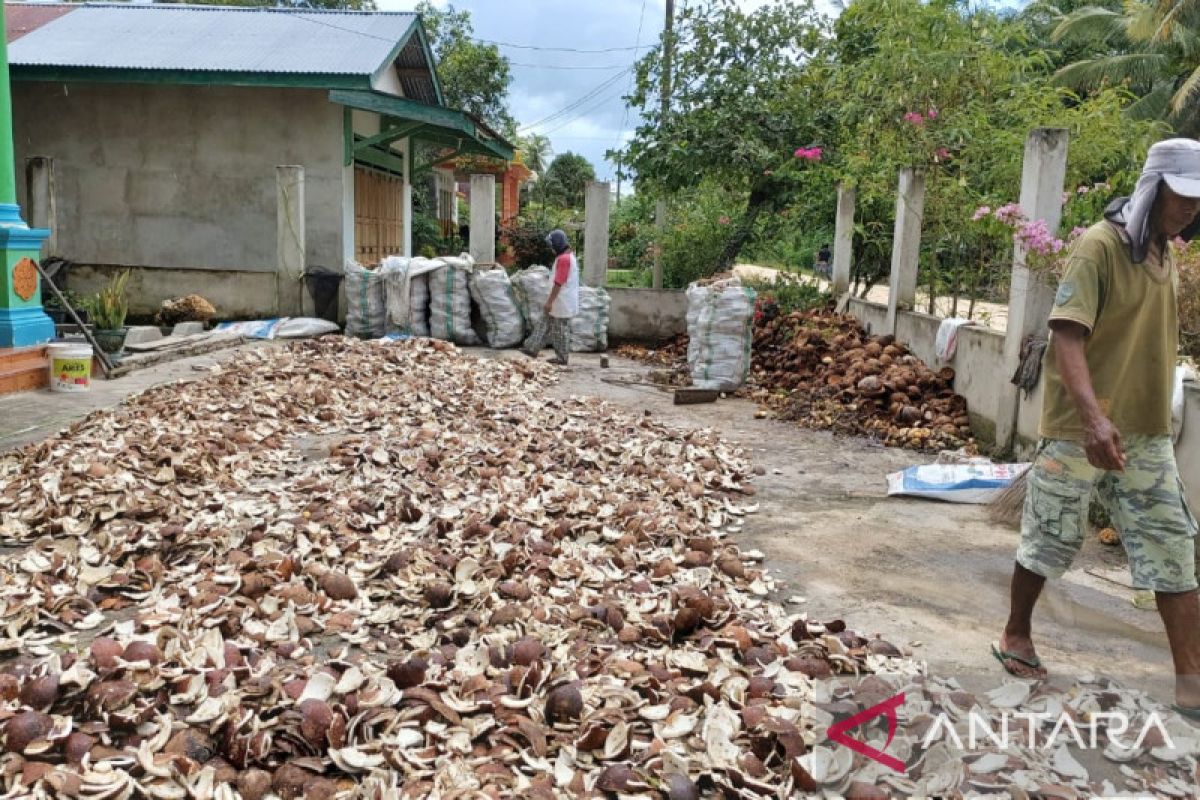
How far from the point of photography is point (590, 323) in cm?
1075

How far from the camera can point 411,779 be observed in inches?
83.5

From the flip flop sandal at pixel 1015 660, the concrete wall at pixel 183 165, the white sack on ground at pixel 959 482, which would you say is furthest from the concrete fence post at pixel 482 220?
the flip flop sandal at pixel 1015 660

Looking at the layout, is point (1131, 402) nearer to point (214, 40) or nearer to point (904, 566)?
point (904, 566)

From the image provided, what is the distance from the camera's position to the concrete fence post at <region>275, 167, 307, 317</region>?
10648mm

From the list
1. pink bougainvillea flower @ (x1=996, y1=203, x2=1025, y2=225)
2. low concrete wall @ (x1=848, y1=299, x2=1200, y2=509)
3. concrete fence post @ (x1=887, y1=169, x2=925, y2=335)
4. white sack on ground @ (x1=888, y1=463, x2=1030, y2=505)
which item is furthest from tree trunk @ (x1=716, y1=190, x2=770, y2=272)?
white sack on ground @ (x1=888, y1=463, x2=1030, y2=505)

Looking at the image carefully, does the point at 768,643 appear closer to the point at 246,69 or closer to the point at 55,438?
the point at 55,438

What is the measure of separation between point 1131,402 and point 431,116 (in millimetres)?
9872

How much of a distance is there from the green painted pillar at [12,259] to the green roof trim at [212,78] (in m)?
3.81

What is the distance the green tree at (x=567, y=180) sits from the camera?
29.5 meters

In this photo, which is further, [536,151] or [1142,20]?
[536,151]

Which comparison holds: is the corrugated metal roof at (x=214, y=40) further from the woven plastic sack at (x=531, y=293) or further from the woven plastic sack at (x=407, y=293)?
the woven plastic sack at (x=531, y=293)

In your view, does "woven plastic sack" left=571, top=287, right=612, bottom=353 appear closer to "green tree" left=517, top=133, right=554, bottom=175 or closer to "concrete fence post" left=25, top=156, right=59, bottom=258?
"concrete fence post" left=25, top=156, right=59, bottom=258

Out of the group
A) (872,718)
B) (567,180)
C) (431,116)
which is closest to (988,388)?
(872,718)

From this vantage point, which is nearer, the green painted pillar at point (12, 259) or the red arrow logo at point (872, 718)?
the red arrow logo at point (872, 718)
